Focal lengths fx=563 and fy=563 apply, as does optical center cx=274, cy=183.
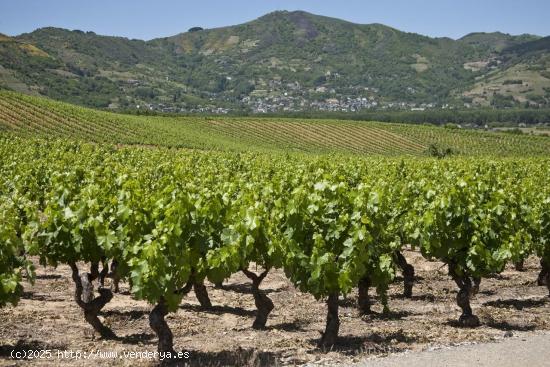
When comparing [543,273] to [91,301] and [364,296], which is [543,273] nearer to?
[364,296]

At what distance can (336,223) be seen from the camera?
1082 cm

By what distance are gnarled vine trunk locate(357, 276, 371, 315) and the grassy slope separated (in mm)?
61524

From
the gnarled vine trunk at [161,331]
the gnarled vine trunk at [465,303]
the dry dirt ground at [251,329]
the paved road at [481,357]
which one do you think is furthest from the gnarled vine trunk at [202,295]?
the gnarled vine trunk at [465,303]

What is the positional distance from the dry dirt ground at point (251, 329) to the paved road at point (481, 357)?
421 millimetres

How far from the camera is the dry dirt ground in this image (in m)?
10.2

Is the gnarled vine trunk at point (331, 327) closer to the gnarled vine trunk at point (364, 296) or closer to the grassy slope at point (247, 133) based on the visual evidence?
the gnarled vine trunk at point (364, 296)

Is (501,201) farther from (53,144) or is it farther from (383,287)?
(53,144)

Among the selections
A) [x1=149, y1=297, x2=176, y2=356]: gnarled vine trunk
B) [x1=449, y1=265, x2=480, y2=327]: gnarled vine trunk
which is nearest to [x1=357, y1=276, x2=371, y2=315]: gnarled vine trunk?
[x1=449, y1=265, x2=480, y2=327]: gnarled vine trunk

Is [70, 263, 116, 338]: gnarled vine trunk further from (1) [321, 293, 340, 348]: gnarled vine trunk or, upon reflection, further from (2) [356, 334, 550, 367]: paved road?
(2) [356, 334, 550, 367]: paved road

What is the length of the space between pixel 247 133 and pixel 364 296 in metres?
86.6

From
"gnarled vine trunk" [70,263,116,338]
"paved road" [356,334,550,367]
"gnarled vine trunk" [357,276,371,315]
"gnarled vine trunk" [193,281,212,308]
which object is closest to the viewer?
"paved road" [356,334,550,367]

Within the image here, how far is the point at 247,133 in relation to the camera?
3900 inches

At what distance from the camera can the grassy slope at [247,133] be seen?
73625 mm

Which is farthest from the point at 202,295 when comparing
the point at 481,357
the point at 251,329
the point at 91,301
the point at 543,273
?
the point at 543,273
